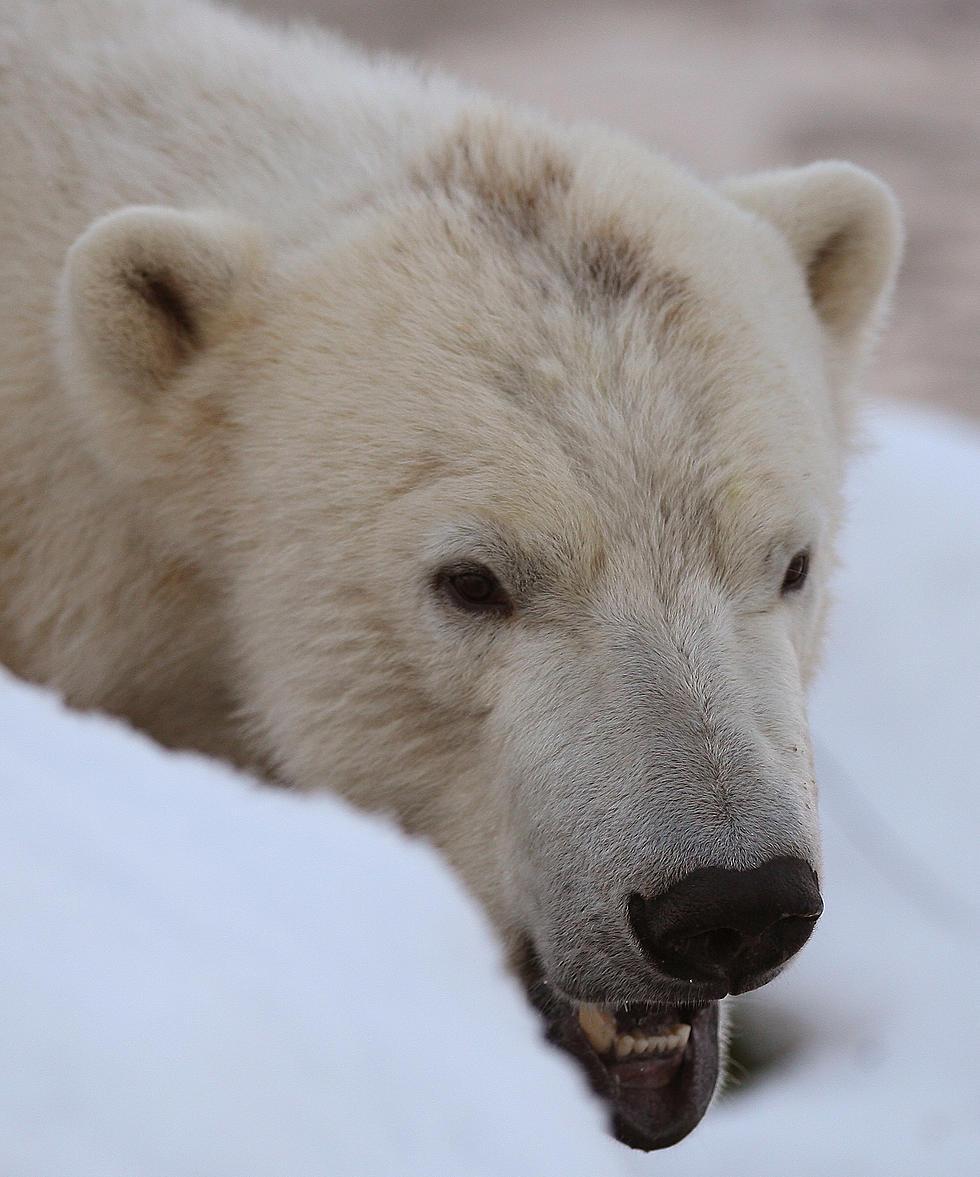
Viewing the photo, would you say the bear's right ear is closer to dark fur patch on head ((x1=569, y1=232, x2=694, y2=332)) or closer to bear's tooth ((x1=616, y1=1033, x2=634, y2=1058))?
dark fur patch on head ((x1=569, y1=232, x2=694, y2=332))

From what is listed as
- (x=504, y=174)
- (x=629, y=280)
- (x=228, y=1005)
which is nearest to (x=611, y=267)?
(x=629, y=280)

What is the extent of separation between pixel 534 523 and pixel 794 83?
9252mm

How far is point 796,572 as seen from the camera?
2627mm

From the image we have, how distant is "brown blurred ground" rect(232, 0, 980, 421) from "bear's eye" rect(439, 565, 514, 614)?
5.86 meters

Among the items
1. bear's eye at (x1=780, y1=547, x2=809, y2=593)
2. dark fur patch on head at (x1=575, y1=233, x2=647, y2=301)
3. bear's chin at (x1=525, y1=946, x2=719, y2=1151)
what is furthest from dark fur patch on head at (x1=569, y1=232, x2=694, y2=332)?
bear's chin at (x1=525, y1=946, x2=719, y2=1151)

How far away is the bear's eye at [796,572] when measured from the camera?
2.60 m

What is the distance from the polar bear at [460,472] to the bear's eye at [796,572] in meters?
0.01

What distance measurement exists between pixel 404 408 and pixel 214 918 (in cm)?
172

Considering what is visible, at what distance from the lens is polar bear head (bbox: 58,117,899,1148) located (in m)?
2.21

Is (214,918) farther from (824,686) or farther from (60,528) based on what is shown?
(824,686)

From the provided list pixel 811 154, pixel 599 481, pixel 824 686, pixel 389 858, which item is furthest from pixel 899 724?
pixel 811 154

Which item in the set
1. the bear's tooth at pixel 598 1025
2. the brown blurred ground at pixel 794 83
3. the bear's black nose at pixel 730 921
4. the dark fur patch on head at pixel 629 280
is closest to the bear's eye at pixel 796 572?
the dark fur patch on head at pixel 629 280

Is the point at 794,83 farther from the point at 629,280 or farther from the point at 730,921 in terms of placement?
the point at 730,921

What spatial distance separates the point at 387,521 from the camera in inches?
98.5
